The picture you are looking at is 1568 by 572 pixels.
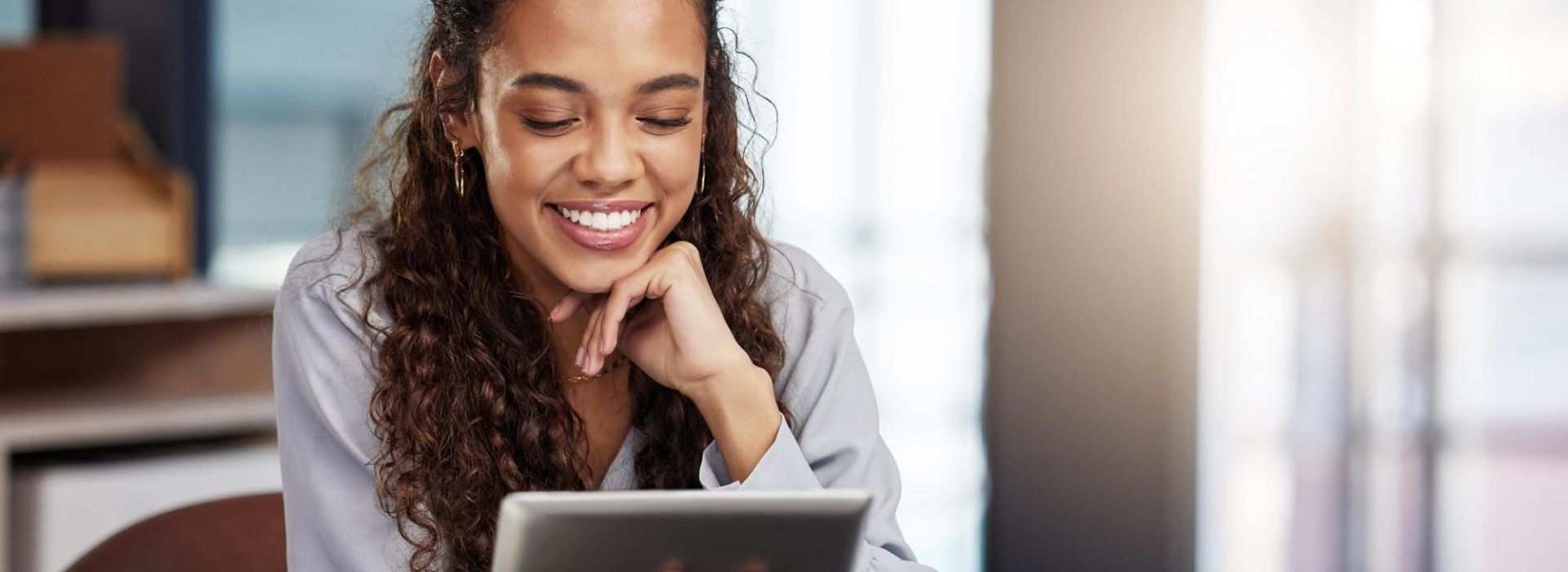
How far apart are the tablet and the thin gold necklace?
47 centimetres

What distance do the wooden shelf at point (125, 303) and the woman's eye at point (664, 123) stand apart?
1.37 m

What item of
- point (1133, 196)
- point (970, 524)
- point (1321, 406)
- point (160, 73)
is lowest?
point (970, 524)

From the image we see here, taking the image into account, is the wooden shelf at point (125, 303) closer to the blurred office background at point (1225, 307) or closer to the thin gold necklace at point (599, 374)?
the blurred office background at point (1225, 307)

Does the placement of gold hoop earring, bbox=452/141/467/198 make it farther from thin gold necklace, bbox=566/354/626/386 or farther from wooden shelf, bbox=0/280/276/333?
wooden shelf, bbox=0/280/276/333

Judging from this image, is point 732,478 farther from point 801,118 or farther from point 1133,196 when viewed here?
point 801,118

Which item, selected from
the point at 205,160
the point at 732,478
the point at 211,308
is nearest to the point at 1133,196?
the point at 732,478

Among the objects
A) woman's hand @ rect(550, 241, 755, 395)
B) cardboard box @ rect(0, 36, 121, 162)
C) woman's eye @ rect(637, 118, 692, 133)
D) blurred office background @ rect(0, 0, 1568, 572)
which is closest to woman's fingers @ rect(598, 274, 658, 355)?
woman's hand @ rect(550, 241, 755, 395)

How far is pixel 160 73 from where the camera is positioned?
114 inches

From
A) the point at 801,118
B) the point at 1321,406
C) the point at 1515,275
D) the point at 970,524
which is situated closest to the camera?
the point at 1515,275

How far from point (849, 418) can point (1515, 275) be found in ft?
3.11

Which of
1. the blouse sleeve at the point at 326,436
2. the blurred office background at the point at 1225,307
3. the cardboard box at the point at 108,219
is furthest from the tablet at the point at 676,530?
the cardboard box at the point at 108,219

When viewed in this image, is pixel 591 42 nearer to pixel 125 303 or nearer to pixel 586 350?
pixel 586 350

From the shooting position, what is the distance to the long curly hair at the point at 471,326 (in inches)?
45.1

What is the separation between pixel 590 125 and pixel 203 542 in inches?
20.4
